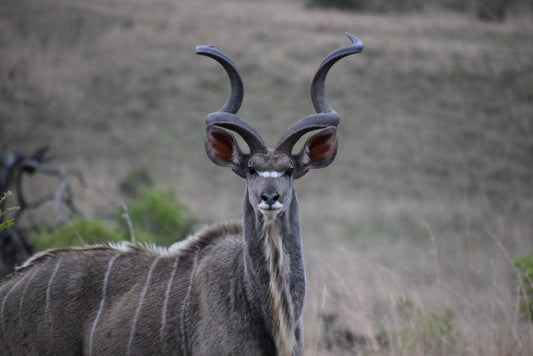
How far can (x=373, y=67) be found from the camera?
25.2 metres

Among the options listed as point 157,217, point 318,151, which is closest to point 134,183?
point 157,217

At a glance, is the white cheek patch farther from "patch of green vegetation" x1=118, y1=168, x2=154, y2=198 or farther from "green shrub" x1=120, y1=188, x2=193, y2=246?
"patch of green vegetation" x1=118, y1=168, x2=154, y2=198

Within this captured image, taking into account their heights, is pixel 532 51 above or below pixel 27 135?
above

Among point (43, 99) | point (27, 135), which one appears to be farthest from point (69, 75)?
point (27, 135)

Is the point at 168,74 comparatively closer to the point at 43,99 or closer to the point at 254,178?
the point at 43,99

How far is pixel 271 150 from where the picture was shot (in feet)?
13.8

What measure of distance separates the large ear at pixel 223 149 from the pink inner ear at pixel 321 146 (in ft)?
1.37

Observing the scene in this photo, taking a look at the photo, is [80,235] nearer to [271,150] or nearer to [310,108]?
[271,150]

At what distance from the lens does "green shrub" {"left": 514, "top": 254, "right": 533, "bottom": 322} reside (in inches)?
231

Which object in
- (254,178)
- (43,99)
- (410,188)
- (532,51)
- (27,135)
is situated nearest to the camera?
(254,178)

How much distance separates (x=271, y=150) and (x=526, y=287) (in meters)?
3.20

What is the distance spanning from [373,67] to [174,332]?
72.1ft

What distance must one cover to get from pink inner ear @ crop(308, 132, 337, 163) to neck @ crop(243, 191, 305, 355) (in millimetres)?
317

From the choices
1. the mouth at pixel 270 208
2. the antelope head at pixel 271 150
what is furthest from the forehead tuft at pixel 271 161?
the mouth at pixel 270 208
